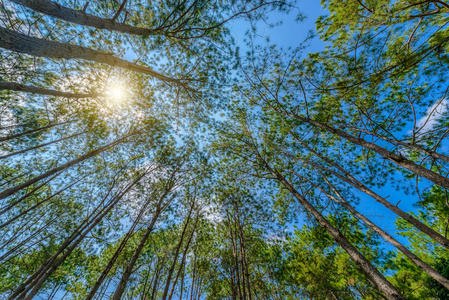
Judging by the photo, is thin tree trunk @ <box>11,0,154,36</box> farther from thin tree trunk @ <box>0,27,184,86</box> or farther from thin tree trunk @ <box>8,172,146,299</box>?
thin tree trunk @ <box>8,172,146,299</box>

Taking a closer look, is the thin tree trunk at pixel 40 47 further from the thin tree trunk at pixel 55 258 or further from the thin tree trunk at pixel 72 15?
the thin tree trunk at pixel 55 258

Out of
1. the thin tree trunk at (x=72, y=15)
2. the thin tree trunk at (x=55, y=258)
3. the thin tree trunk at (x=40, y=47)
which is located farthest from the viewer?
the thin tree trunk at (x=55, y=258)

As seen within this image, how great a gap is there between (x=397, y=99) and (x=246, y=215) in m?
8.59

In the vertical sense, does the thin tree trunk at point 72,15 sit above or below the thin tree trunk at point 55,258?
above

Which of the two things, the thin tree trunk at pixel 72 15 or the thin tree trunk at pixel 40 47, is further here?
the thin tree trunk at pixel 72 15

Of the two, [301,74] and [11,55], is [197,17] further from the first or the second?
[11,55]

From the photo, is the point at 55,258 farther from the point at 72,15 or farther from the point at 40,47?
the point at 72,15

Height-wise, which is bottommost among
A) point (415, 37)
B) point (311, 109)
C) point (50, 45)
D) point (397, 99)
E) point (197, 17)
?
point (50, 45)

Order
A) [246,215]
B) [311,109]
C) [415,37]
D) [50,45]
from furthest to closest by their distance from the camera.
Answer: [246,215] < [311,109] < [415,37] < [50,45]

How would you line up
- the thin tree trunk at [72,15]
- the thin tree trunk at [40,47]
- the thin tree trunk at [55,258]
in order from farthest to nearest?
the thin tree trunk at [55,258] → the thin tree trunk at [72,15] → the thin tree trunk at [40,47]

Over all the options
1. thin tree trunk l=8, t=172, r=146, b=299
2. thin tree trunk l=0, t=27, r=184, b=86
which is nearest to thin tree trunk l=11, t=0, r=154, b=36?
thin tree trunk l=0, t=27, r=184, b=86

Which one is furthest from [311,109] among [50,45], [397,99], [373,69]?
[50,45]

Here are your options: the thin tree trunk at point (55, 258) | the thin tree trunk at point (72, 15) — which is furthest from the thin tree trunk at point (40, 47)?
the thin tree trunk at point (55, 258)

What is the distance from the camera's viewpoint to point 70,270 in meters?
8.99
